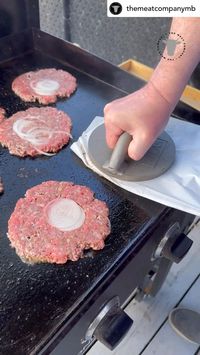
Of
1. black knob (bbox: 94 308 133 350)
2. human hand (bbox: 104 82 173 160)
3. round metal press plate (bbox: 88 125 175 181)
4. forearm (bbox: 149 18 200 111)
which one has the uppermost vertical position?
forearm (bbox: 149 18 200 111)

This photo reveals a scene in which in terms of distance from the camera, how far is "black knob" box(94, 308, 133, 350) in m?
1.11

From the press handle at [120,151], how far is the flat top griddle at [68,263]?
9 cm

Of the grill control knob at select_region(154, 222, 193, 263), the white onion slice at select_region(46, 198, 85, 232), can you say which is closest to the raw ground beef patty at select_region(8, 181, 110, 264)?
the white onion slice at select_region(46, 198, 85, 232)

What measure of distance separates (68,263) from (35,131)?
62 cm

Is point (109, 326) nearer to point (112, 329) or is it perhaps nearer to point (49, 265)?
point (112, 329)

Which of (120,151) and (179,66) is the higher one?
(179,66)

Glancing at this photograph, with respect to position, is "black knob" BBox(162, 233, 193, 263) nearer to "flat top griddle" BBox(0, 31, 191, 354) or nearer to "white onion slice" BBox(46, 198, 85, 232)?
"flat top griddle" BBox(0, 31, 191, 354)

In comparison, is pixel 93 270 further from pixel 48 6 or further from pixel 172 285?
pixel 48 6

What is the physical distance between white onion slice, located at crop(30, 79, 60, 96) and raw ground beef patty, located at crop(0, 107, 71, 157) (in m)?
0.12

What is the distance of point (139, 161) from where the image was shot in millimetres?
1386

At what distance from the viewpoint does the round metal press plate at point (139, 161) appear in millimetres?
1350

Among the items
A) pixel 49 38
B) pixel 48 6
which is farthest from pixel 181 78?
pixel 48 6
